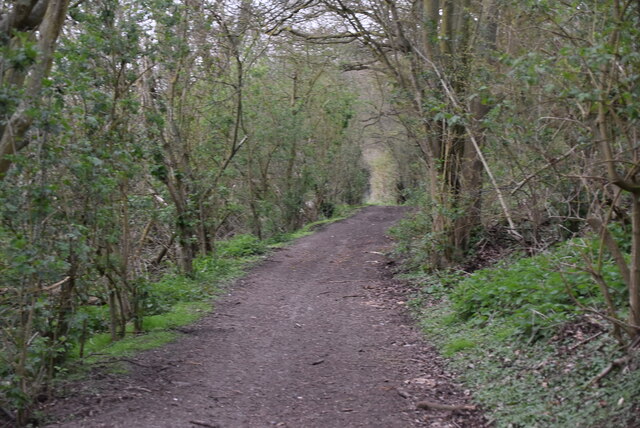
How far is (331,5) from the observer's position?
44.4ft

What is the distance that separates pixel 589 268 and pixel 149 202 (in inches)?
230

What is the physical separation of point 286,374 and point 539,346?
2.82 metres

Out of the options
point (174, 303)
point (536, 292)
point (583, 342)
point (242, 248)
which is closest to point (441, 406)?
point (583, 342)

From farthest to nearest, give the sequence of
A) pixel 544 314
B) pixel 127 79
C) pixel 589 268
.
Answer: pixel 127 79 < pixel 544 314 < pixel 589 268

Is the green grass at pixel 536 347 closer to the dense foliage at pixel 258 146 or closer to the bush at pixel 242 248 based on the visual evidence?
the dense foliage at pixel 258 146

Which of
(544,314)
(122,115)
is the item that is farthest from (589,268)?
(122,115)

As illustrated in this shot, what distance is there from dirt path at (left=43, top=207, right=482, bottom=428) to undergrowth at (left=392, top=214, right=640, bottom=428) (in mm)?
368

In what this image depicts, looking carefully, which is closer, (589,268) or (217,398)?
(589,268)

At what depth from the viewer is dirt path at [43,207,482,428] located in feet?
18.4

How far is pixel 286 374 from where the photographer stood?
277 inches

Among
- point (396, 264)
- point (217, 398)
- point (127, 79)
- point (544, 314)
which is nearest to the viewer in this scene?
point (217, 398)

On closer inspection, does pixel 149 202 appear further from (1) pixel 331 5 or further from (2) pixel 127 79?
(1) pixel 331 5

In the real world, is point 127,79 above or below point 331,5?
below

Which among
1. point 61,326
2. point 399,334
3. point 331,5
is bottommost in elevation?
point 399,334
